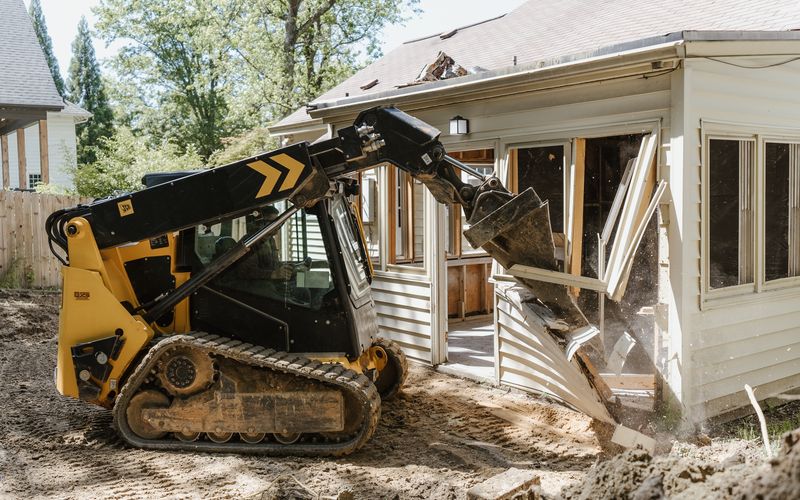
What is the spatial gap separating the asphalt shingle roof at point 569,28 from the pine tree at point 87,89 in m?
37.9

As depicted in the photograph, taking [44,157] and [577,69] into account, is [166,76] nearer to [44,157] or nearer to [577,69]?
[44,157]

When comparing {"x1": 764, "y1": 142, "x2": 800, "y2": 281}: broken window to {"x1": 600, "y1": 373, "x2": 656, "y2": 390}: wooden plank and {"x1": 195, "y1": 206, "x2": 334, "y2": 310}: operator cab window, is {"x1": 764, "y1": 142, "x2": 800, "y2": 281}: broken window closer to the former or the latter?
{"x1": 600, "y1": 373, "x2": 656, "y2": 390}: wooden plank

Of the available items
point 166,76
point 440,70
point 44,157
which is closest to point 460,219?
point 440,70

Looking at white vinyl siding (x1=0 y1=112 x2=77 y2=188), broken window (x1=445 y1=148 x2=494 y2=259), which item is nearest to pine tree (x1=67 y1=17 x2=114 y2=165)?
white vinyl siding (x1=0 y1=112 x2=77 y2=188)

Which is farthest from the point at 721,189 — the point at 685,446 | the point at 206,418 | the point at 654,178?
the point at 206,418

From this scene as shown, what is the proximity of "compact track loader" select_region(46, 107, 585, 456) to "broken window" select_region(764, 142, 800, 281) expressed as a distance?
2.62 meters

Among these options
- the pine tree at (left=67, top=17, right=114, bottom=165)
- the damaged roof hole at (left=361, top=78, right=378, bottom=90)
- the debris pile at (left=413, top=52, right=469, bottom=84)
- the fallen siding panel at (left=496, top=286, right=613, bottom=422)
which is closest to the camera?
the fallen siding panel at (left=496, top=286, right=613, bottom=422)

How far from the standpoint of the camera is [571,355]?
17.4 feet

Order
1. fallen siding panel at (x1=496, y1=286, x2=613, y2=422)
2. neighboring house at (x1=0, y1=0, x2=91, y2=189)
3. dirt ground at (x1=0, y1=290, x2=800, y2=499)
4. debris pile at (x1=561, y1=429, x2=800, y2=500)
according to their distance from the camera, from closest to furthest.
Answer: debris pile at (x1=561, y1=429, x2=800, y2=500)
dirt ground at (x1=0, y1=290, x2=800, y2=499)
fallen siding panel at (x1=496, y1=286, x2=613, y2=422)
neighboring house at (x1=0, y1=0, x2=91, y2=189)

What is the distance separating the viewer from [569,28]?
8.72 meters

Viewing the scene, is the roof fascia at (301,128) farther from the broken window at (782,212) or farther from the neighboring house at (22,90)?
the broken window at (782,212)

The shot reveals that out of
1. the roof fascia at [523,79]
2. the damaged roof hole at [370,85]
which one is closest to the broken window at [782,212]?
the roof fascia at [523,79]

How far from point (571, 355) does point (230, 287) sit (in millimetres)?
2821

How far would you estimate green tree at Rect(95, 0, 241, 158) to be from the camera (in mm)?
41156
